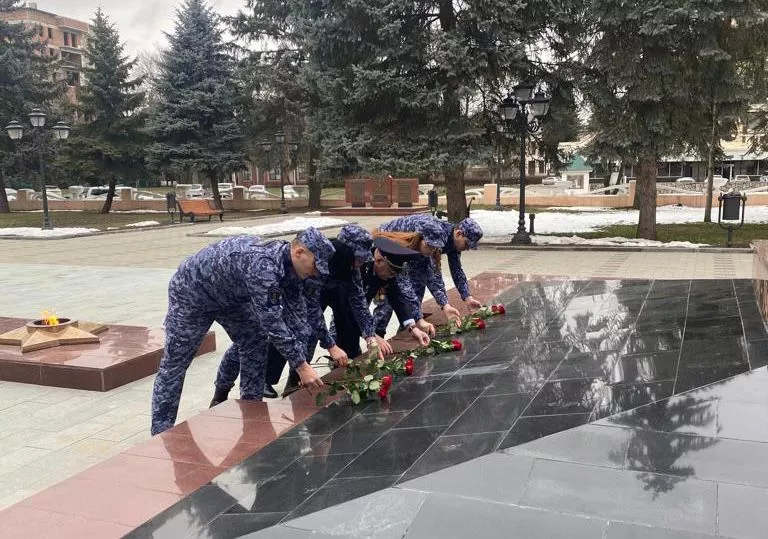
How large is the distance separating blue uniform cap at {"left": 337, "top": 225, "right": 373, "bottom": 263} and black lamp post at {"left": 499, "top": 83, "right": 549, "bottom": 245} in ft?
37.3

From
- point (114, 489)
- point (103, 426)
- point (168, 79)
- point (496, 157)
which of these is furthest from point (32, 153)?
point (114, 489)

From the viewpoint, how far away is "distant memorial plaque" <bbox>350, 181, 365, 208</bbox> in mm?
30641

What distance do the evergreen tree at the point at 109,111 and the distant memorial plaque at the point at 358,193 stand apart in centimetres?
1001

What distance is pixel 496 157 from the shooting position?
1653 centimetres

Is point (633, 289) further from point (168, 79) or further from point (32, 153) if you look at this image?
point (32, 153)

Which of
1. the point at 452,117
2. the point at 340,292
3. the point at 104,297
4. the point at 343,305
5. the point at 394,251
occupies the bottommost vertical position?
the point at 104,297

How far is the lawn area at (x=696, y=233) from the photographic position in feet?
52.4

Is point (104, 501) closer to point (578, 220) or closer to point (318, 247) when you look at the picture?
point (318, 247)

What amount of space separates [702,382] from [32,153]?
110ft

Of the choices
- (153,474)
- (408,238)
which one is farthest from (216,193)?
(153,474)

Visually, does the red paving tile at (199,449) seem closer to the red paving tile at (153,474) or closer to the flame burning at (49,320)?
the red paving tile at (153,474)

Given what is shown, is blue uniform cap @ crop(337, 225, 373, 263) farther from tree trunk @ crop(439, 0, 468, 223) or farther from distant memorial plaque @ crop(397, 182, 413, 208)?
distant memorial plaque @ crop(397, 182, 413, 208)

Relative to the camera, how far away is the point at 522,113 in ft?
49.7

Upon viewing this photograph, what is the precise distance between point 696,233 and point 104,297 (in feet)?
48.9
